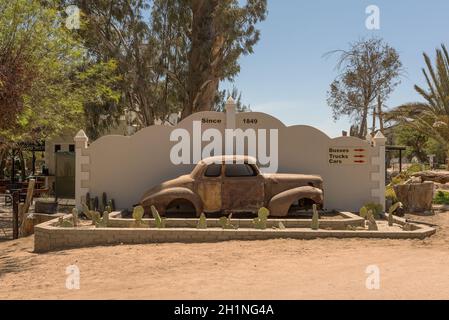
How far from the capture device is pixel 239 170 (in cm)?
1211

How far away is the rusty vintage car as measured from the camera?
11.9m

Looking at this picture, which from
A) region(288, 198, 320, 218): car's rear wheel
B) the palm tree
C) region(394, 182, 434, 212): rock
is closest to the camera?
region(288, 198, 320, 218): car's rear wheel

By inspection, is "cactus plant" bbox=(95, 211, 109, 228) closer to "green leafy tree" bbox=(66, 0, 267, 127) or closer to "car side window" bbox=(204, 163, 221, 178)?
"car side window" bbox=(204, 163, 221, 178)

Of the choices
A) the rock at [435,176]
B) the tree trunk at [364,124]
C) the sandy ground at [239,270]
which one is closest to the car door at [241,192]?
the sandy ground at [239,270]

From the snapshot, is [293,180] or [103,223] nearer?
[103,223]

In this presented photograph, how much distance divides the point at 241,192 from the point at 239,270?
4908mm

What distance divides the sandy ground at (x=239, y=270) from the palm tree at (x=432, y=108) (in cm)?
1562

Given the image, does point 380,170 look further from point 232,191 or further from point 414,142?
point 414,142

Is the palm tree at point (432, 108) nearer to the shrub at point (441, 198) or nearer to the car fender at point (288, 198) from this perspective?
the shrub at point (441, 198)

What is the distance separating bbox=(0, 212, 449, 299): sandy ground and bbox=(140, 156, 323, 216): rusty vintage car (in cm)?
243

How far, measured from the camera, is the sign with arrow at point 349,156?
45.8ft

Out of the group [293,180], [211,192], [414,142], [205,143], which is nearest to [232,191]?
[211,192]

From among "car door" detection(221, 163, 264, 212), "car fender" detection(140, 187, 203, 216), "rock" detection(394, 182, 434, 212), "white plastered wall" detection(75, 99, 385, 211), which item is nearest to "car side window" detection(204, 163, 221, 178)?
"car door" detection(221, 163, 264, 212)

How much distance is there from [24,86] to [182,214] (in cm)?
549
